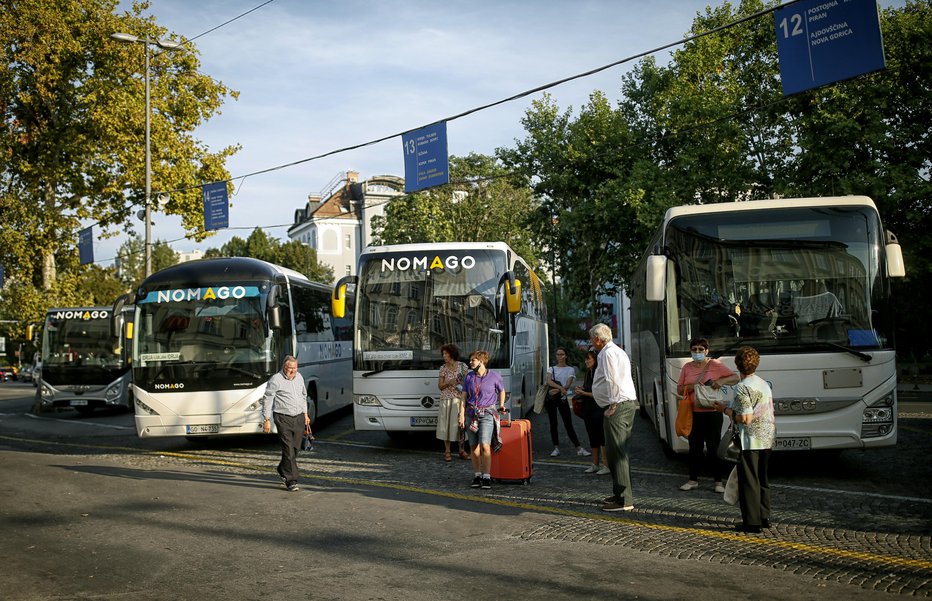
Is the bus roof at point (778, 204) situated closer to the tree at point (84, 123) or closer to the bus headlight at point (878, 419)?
the bus headlight at point (878, 419)

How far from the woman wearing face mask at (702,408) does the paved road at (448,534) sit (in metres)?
0.34

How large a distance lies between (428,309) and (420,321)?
24cm

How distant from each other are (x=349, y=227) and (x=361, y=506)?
308 feet

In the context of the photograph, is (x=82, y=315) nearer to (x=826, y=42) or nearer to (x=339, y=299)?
(x=339, y=299)

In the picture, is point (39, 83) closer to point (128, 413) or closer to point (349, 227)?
point (128, 413)

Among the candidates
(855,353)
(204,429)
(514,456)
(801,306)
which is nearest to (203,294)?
(204,429)

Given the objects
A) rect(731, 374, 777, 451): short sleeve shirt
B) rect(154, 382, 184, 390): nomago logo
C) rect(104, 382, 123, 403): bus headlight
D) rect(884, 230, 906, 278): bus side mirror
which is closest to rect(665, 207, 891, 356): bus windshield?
rect(884, 230, 906, 278): bus side mirror

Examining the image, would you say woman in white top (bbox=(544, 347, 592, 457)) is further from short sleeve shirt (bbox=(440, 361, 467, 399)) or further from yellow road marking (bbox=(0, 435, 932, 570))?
yellow road marking (bbox=(0, 435, 932, 570))

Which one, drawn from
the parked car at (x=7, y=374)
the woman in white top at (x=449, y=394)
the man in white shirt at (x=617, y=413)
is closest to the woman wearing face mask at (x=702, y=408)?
the man in white shirt at (x=617, y=413)

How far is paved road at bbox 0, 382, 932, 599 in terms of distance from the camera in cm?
660

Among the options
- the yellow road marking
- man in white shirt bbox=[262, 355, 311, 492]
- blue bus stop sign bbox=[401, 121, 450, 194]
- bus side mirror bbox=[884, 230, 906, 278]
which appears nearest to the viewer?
the yellow road marking

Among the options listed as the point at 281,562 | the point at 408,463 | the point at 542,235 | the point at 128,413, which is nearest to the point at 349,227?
the point at 542,235

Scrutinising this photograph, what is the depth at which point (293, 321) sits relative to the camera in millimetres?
17781

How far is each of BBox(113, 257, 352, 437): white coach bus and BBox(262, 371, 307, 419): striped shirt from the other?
167 inches
